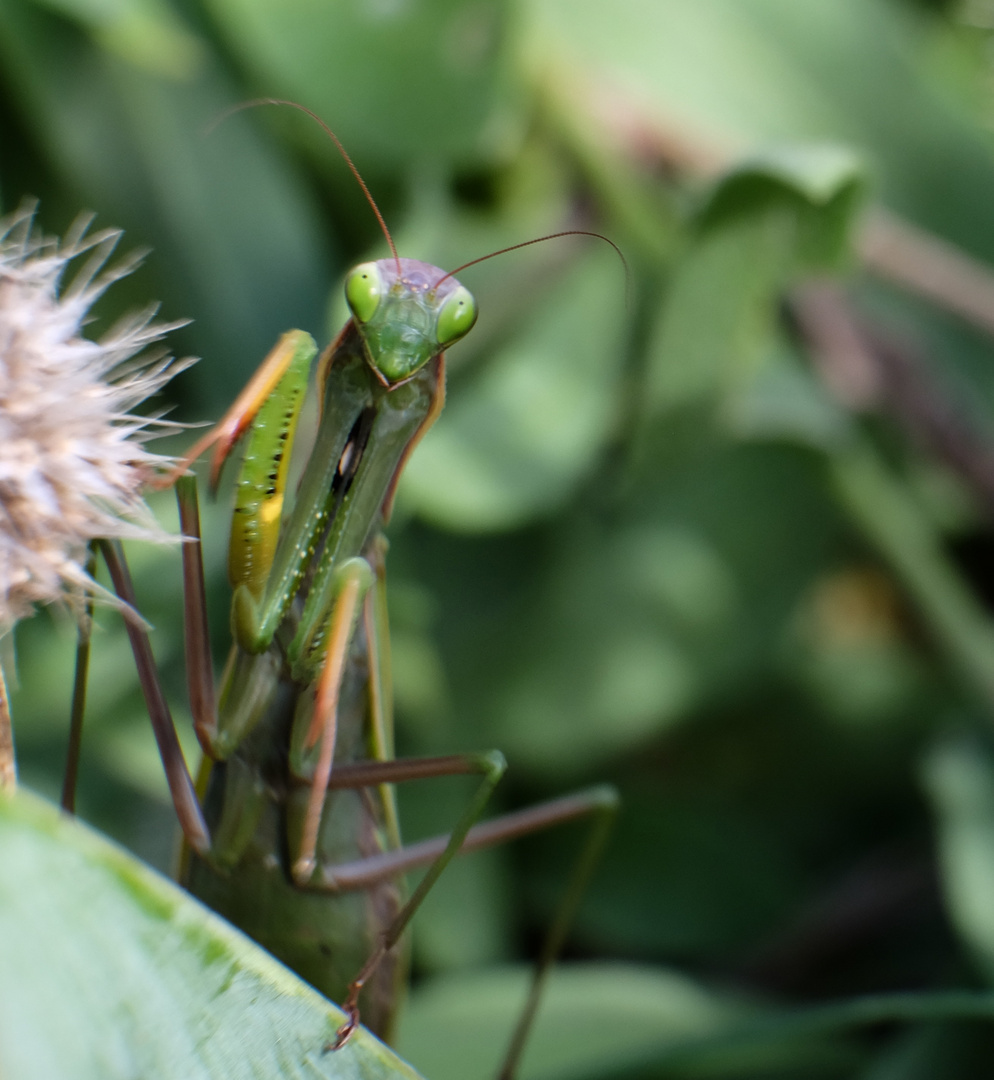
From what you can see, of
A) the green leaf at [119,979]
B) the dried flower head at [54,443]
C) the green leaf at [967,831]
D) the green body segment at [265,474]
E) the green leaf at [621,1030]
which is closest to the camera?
the green leaf at [119,979]

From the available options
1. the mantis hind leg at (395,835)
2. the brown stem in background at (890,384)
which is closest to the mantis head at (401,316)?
the mantis hind leg at (395,835)

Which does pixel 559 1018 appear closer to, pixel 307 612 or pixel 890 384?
pixel 307 612

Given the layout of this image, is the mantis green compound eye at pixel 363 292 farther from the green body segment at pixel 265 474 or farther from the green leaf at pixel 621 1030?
the green leaf at pixel 621 1030

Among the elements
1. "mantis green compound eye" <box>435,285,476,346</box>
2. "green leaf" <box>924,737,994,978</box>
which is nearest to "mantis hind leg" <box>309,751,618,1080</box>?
"mantis green compound eye" <box>435,285,476,346</box>

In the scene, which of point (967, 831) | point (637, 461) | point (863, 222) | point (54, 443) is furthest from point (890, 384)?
point (54, 443)

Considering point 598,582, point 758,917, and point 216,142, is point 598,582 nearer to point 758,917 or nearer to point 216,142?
point 758,917

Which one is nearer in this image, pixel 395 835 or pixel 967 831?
pixel 395 835
